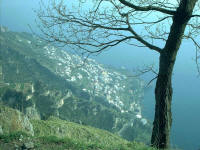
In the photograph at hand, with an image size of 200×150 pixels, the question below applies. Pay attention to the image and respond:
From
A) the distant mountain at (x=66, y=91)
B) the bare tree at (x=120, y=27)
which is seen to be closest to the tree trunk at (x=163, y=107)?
the bare tree at (x=120, y=27)

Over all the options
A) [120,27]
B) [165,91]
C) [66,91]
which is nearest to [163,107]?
[165,91]

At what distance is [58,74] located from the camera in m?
121

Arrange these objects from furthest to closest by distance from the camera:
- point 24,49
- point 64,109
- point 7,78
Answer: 1. point 24,49
2. point 7,78
3. point 64,109

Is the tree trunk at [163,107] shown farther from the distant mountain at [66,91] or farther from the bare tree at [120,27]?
the distant mountain at [66,91]

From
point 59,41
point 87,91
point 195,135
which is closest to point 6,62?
point 87,91

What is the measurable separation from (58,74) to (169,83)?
117 m

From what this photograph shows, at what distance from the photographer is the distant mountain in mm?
77812

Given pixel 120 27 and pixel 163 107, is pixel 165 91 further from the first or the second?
pixel 120 27

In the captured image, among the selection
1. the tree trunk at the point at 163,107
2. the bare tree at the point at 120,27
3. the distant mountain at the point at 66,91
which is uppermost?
the distant mountain at the point at 66,91

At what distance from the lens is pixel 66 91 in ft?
319

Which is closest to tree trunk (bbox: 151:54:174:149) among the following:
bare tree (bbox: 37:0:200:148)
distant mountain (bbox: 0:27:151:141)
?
bare tree (bbox: 37:0:200:148)

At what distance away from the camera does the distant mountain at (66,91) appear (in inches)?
3063

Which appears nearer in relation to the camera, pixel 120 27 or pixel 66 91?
pixel 120 27

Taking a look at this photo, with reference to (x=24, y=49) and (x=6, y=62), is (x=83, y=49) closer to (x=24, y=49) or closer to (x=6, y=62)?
(x=6, y=62)
